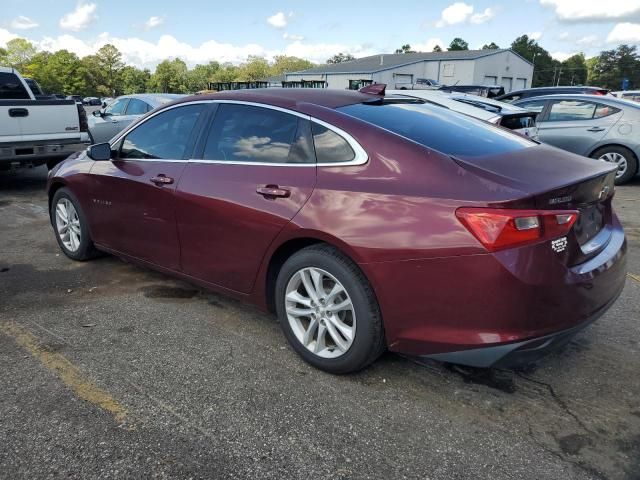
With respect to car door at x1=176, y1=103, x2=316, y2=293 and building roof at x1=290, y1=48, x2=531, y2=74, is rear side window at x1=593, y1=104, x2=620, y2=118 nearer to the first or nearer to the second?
car door at x1=176, y1=103, x2=316, y2=293

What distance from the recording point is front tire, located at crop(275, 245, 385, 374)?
278cm

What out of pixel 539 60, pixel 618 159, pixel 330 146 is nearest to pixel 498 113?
pixel 618 159

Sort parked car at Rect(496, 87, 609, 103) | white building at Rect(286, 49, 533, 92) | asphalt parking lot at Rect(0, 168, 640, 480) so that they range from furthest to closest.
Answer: white building at Rect(286, 49, 533, 92), parked car at Rect(496, 87, 609, 103), asphalt parking lot at Rect(0, 168, 640, 480)

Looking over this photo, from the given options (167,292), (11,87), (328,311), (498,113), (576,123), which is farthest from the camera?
(11,87)

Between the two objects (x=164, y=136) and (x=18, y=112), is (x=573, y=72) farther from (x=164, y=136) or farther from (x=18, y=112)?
(x=164, y=136)

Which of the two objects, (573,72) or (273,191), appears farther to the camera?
(573,72)

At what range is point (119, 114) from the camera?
1189cm

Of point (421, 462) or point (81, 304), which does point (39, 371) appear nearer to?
point (81, 304)

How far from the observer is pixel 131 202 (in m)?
4.11

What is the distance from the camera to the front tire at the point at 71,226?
4.82 meters

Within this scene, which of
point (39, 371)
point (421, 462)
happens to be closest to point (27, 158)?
point (39, 371)

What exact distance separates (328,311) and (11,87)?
375 inches

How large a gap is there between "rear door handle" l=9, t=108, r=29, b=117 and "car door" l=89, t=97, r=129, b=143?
365 cm

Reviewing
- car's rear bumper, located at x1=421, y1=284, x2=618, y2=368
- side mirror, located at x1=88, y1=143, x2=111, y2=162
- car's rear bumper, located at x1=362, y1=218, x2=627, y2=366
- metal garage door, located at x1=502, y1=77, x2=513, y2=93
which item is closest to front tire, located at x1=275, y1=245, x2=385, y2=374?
car's rear bumper, located at x1=362, y1=218, x2=627, y2=366
